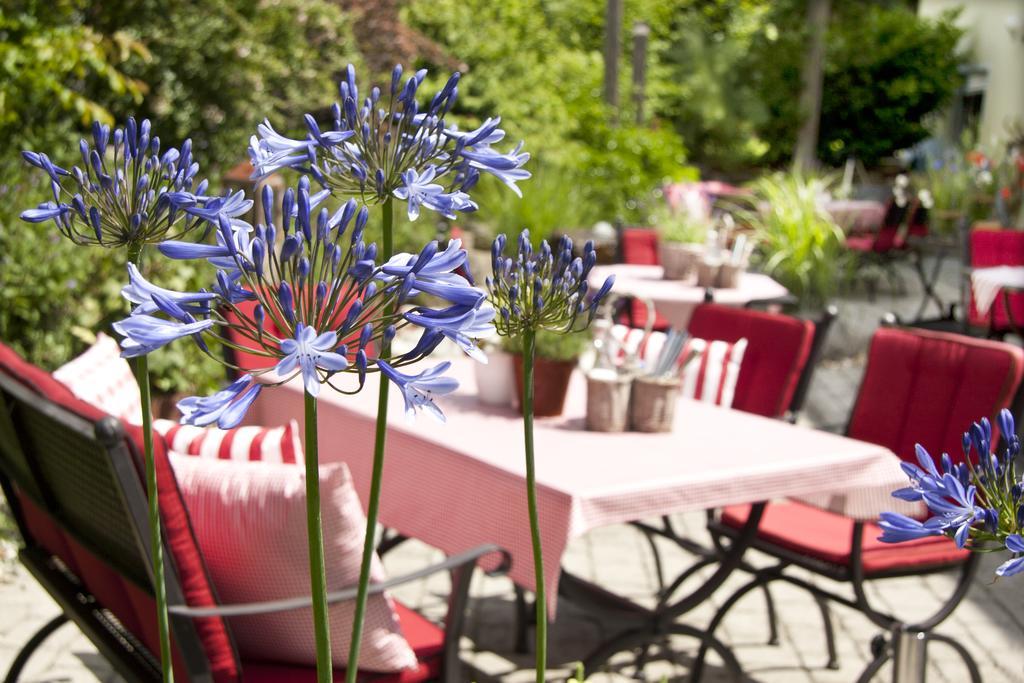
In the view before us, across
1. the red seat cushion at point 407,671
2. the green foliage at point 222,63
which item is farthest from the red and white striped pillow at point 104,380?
the green foliage at point 222,63

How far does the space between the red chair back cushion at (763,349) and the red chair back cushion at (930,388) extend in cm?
28

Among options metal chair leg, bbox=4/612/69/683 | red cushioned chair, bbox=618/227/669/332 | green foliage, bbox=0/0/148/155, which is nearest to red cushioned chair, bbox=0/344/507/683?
metal chair leg, bbox=4/612/69/683

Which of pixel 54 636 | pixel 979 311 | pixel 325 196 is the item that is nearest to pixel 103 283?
pixel 54 636

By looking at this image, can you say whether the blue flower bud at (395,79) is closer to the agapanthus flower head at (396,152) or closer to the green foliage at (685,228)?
the agapanthus flower head at (396,152)

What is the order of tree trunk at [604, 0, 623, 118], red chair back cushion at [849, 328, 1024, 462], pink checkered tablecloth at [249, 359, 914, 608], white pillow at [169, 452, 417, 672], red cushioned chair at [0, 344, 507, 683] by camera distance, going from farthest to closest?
tree trunk at [604, 0, 623, 118]
red chair back cushion at [849, 328, 1024, 462]
pink checkered tablecloth at [249, 359, 914, 608]
white pillow at [169, 452, 417, 672]
red cushioned chair at [0, 344, 507, 683]

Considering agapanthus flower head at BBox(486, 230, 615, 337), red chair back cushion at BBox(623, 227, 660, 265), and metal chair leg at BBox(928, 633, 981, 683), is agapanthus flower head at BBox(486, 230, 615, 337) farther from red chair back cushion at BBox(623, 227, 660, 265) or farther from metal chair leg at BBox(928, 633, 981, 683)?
red chair back cushion at BBox(623, 227, 660, 265)

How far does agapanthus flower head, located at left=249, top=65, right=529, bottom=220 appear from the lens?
3.70ft

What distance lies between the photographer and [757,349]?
171 inches

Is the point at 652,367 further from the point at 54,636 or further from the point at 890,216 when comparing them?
the point at 890,216

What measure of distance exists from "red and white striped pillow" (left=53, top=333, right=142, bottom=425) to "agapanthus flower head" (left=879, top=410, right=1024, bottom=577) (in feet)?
8.10

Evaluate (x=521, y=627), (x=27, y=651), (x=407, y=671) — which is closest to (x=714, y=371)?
(x=521, y=627)

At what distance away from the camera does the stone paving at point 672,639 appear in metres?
3.85

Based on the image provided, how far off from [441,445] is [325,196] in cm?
203

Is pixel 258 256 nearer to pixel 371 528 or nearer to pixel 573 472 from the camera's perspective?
pixel 371 528
